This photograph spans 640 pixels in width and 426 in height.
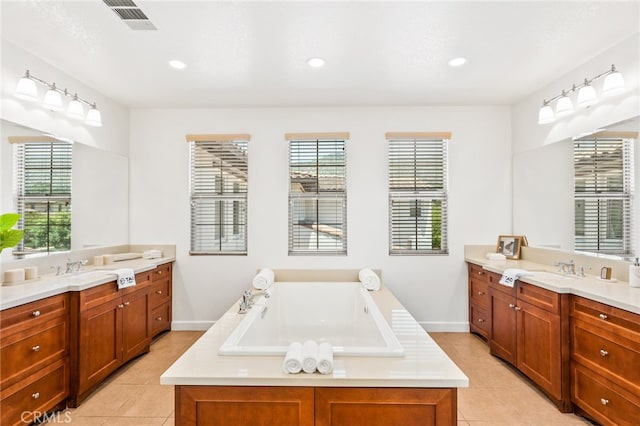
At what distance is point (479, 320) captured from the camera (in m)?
3.46

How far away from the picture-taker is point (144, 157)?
384 cm

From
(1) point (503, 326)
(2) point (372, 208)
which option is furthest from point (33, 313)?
(1) point (503, 326)

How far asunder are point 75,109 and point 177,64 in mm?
1050

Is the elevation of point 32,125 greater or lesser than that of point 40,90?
lesser

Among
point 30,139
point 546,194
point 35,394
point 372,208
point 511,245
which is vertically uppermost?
point 30,139

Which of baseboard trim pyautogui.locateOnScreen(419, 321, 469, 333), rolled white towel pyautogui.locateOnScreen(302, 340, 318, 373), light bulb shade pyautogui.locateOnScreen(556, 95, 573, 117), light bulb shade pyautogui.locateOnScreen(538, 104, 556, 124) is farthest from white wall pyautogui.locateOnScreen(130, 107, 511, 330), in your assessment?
rolled white towel pyautogui.locateOnScreen(302, 340, 318, 373)

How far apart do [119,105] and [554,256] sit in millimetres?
4888

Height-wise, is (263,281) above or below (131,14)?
below

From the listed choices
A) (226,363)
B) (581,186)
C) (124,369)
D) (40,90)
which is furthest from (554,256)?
(40,90)

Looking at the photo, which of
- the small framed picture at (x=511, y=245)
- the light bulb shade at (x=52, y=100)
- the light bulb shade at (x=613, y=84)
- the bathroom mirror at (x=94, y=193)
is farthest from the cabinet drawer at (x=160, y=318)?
the light bulb shade at (x=613, y=84)

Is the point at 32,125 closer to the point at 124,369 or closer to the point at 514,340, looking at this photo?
the point at 124,369

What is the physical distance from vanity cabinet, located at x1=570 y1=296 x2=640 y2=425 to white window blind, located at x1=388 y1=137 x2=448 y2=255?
5.59ft

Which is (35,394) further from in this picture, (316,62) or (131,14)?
(316,62)

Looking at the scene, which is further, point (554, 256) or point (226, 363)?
point (554, 256)
